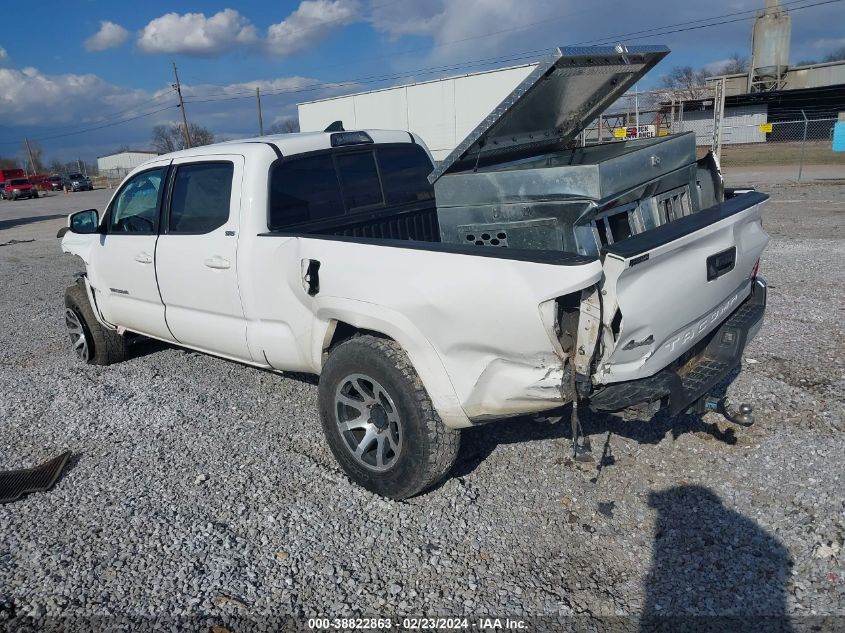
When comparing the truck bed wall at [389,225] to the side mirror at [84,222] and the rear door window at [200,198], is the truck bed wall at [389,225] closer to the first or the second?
the rear door window at [200,198]

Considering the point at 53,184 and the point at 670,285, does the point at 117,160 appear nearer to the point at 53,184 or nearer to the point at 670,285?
the point at 53,184

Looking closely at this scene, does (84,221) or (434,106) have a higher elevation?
(434,106)

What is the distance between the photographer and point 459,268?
2850 mm

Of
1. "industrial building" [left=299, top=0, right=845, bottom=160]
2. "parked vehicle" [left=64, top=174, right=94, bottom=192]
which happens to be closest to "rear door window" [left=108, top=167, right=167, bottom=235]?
"industrial building" [left=299, top=0, right=845, bottom=160]

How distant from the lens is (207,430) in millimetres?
4492

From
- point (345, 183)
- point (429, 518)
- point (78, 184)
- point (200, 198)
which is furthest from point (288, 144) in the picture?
point (78, 184)

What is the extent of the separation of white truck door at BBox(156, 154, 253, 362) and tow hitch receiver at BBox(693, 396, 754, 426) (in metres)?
2.73

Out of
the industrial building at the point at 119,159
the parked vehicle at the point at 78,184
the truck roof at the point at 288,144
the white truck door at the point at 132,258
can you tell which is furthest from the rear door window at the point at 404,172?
the industrial building at the point at 119,159

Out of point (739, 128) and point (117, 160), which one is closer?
point (739, 128)

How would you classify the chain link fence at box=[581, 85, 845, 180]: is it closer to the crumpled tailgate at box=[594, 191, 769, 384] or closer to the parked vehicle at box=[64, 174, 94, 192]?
the crumpled tailgate at box=[594, 191, 769, 384]

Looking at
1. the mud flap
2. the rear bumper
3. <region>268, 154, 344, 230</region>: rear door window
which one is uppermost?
<region>268, 154, 344, 230</region>: rear door window

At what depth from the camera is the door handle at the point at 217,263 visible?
4.10 m

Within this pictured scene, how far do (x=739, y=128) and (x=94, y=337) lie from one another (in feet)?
135

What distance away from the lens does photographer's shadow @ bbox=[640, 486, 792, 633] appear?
8.35ft
